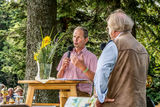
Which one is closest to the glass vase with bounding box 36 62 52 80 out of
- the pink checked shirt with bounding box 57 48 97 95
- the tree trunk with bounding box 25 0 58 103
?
the pink checked shirt with bounding box 57 48 97 95

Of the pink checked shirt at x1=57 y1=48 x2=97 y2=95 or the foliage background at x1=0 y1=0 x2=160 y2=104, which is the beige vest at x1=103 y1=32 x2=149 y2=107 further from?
the foliage background at x1=0 y1=0 x2=160 y2=104

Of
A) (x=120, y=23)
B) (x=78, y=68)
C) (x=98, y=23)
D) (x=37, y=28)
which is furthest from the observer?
(x=98, y=23)

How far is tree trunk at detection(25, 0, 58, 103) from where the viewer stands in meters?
5.95

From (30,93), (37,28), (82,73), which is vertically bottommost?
(30,93)

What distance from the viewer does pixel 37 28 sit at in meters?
6.02

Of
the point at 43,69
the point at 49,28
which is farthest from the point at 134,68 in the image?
the point at 49,28

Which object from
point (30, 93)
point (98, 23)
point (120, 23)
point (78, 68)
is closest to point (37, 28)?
point (78, 68)

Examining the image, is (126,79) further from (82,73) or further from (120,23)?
(82,73)

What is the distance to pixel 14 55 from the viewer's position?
11883 mm

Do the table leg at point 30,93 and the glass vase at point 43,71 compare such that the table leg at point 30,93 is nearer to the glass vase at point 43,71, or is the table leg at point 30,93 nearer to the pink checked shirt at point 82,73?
the glass vase at point 43,71

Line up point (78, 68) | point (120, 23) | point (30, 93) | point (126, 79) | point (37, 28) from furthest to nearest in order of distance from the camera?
point (37, 28) → point (78, 68) → point (30, 93) → point (120, 23) → point (126, 79)

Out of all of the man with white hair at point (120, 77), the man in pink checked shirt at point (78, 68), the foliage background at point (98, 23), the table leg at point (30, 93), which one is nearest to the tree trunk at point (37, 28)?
the man in pink checked shirt at point (78, 68)

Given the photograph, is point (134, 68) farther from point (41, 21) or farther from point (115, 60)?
point (41, 21)

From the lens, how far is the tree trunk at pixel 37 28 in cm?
595
